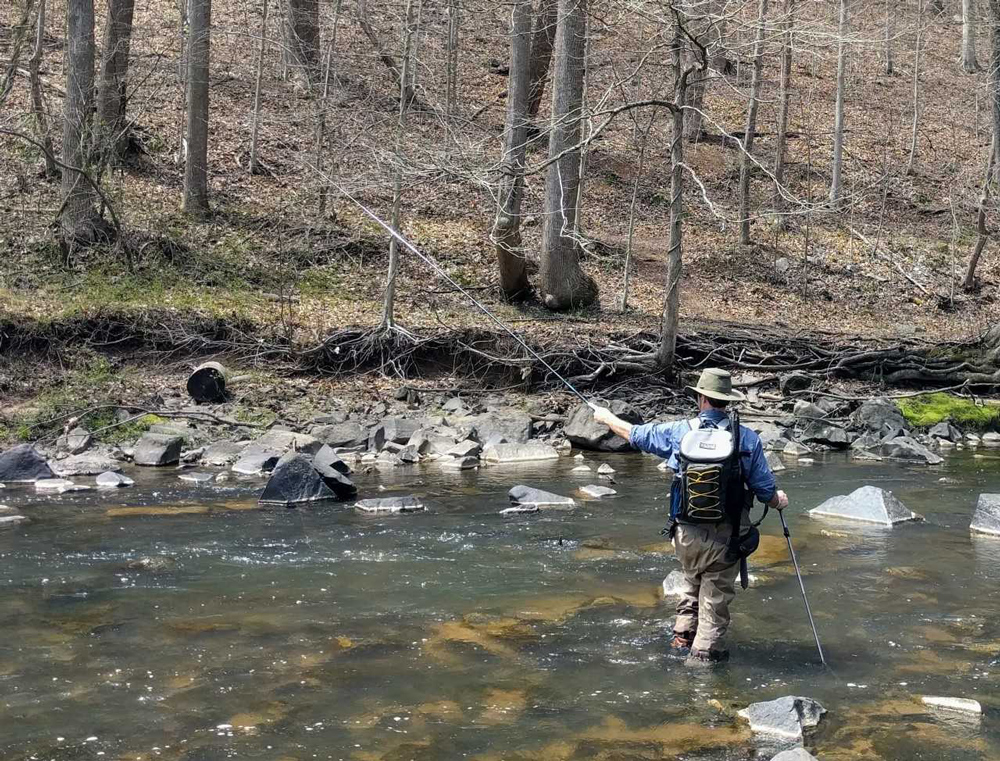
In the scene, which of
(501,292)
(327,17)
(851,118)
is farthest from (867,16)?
(501,292)

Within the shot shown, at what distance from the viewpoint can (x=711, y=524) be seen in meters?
6.16

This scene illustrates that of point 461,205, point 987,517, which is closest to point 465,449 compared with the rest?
point 987,517

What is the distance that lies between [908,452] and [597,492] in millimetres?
5183

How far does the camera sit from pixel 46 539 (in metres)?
9.05

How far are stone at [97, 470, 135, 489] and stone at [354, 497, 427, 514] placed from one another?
9.24 ft

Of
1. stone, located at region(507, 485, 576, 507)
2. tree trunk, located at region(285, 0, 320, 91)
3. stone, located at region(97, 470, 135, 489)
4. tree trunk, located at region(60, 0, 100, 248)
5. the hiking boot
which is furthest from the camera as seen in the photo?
tree trunk, located at region(285, 0, 320, 91)

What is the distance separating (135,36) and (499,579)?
20.9m

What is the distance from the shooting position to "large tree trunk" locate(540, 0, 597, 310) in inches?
706

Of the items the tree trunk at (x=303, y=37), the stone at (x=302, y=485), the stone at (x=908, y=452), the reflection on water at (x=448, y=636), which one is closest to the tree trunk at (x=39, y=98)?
the tree trunk at (x=303, y=37)

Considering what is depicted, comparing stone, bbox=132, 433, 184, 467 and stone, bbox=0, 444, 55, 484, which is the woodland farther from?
stone, bbox=0, 444, 55, 484

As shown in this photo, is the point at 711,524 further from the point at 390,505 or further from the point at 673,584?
the point at 390,505

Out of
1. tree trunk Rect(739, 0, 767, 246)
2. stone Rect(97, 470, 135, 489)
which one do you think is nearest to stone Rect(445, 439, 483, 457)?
stone Rect(97, 470, 135, 489)

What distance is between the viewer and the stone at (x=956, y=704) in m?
5.60

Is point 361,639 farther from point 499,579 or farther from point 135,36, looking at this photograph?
point 135,36
